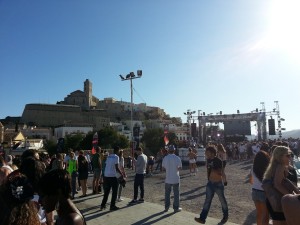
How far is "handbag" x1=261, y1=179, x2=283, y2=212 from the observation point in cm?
422

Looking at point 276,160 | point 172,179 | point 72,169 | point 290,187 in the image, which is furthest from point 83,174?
point 290,187

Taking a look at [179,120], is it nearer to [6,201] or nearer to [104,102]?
[104,102]

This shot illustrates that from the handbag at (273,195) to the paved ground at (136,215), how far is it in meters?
3.23

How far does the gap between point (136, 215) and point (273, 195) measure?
4.74 metres

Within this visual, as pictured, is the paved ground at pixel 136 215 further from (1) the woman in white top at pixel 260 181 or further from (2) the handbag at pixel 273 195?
(2) the handbag at pixel 273 195

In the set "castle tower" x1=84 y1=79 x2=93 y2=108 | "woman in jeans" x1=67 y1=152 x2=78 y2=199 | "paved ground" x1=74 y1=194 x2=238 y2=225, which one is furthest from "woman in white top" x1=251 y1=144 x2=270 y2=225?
"castle tower" x1=84 y1=79 x2=93 y2=108

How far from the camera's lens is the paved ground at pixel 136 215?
7551mm

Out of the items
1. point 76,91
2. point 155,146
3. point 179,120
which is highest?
point 76,91

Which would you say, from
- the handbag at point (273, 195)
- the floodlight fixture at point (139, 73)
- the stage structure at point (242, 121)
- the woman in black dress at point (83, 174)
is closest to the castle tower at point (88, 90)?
the stage structure at point (242, 121)

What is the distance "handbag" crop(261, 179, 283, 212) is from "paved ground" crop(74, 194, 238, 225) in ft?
10.6

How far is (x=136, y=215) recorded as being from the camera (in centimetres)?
828

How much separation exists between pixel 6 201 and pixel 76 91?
429ft

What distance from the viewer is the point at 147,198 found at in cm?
1097

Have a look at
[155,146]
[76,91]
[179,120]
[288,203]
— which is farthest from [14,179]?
[179,120]
